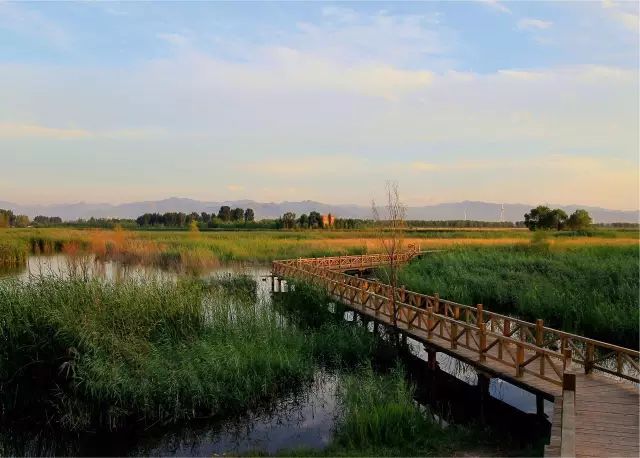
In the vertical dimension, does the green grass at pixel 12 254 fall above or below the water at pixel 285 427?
above

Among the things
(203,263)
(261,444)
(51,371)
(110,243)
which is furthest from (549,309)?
(110,243)

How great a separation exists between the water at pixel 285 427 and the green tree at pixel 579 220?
255ft

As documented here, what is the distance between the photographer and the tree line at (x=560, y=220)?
82062 millimetres

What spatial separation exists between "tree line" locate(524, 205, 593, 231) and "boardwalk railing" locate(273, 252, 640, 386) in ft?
228

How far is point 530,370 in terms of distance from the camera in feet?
34.7

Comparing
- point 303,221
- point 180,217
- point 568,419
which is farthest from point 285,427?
point 180,217

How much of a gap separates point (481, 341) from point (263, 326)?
5771mm

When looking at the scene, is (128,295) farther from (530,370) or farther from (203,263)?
(203,263)

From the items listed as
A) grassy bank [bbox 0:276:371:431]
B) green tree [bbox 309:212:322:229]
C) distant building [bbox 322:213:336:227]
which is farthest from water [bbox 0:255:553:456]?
green tree [bbox 309:212:322:229]

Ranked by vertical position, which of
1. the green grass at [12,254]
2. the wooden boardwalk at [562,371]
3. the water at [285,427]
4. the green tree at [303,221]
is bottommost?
the water at [285,427]

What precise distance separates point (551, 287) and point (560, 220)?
68.6 metres

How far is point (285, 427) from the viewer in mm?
10016

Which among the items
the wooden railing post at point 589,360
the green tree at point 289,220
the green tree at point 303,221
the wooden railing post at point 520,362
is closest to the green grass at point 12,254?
the wooden railing post at point 520,362

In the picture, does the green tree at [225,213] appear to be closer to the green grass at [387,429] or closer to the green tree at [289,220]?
the green tree at [289,220]
